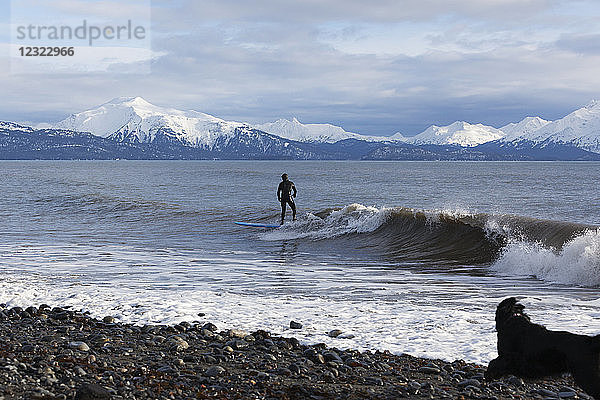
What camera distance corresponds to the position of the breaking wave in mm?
16031

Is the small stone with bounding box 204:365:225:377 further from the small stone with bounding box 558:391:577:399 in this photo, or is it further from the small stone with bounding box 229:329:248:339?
the small stone with bounding box 558:391:577:399

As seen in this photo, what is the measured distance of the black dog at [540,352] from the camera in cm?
499

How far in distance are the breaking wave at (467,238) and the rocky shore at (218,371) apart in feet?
28.9

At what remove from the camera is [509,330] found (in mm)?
5562

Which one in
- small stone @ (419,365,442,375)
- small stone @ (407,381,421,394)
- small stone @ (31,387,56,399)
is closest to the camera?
small stone @ (31,387,56,399)


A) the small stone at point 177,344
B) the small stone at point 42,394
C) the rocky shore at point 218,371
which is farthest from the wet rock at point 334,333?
the small stone at point 42,394

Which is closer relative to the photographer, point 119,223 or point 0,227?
point 0,227

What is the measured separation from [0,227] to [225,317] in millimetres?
21505

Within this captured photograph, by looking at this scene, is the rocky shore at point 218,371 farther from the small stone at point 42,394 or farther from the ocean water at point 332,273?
the ocean water at point 332,273

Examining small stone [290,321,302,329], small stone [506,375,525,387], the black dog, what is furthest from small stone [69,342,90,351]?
small stone [506,375,525,387]

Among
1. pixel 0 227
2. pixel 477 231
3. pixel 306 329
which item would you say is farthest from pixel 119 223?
pixel 306 329

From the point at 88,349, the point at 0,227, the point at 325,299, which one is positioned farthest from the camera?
the point at 0,227

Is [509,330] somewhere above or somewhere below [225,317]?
above

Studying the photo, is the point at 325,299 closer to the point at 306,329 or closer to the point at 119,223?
the point at 306,329
